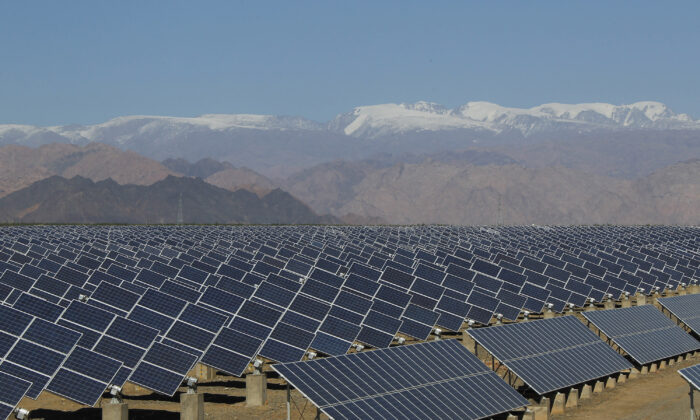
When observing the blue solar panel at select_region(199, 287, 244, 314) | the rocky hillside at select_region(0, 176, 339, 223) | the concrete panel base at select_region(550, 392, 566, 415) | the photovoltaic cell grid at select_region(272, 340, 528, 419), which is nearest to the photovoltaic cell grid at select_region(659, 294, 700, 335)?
the concrete panel base at select_region(550, 392, 566, 415)

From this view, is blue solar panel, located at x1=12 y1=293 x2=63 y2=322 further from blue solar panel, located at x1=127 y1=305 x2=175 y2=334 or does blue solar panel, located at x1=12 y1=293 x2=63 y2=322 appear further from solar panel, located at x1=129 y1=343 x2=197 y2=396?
solar panel, located at x1=129 y1=343 x2=197 y2=396

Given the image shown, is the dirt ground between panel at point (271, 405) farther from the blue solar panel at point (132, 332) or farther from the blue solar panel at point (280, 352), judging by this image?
the blue solar panel at point (132, 332)

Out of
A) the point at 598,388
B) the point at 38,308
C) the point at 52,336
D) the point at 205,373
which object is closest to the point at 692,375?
the point at 598,388

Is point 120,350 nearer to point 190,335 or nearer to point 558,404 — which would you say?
point 190,335

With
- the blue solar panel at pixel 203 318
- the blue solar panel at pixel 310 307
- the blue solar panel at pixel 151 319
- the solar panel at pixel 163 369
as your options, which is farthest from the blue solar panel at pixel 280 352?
the solar panel at pixel 163 369

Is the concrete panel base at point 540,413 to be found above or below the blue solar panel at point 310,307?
above
